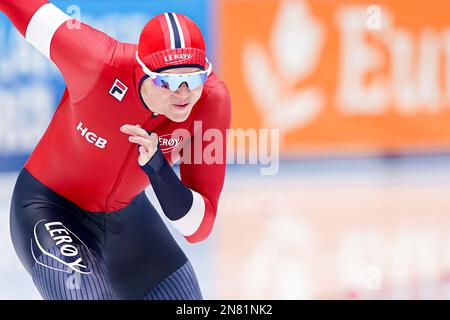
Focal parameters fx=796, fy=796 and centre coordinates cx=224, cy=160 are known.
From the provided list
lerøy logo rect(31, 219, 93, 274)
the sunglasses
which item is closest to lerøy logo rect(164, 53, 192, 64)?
the sunglasses

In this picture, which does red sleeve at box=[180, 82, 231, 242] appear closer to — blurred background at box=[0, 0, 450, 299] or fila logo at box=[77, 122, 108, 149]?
fila logo at box=[77, 122, 108, 149]

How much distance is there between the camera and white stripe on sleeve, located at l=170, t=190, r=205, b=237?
2607mm

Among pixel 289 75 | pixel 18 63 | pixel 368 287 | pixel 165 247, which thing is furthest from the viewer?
pixel 289 75

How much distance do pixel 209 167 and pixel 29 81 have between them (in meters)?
3.69

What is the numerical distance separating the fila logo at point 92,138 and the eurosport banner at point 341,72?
4037mm

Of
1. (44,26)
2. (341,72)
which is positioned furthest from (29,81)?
(44,26)

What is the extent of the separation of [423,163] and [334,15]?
5.16 ft

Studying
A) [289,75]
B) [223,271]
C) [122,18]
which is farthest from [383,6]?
[223,271]

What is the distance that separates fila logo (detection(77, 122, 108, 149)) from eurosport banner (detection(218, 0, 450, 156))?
404 centimetres

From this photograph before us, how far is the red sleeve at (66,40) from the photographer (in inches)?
104

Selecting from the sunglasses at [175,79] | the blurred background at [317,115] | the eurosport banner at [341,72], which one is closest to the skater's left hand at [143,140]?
the sunglasses at [175,79]

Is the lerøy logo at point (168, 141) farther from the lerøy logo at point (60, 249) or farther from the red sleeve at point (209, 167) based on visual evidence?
the lerøy logo at point (60, 249)

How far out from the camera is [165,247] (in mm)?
2971

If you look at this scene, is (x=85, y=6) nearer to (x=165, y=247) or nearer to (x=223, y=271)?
(x=223, y=271)
